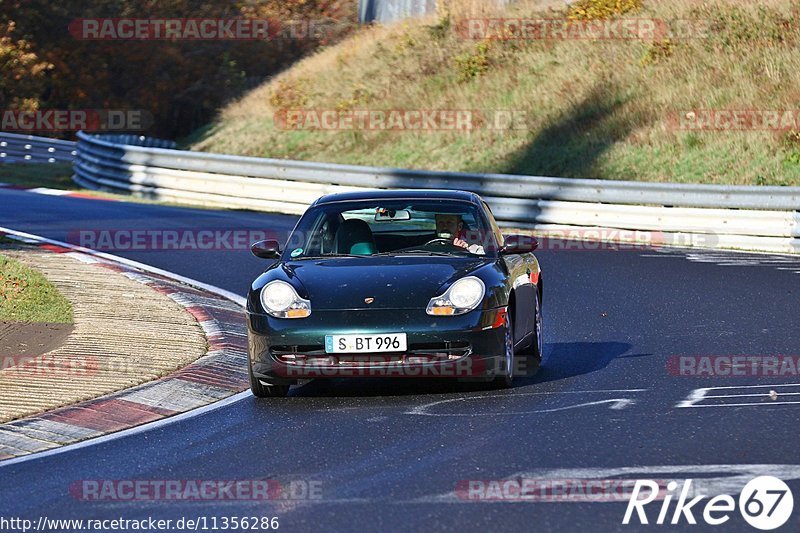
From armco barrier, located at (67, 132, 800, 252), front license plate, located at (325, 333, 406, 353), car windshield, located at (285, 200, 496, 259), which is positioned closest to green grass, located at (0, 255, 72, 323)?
car windshield, located at (285, 200, 496, 259)

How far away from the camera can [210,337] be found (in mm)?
11961

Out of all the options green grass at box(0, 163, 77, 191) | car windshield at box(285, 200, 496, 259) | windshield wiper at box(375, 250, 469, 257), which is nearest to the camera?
windshield wiper at box(375, 250, 469, 257)

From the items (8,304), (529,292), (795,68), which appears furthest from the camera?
(795,68)

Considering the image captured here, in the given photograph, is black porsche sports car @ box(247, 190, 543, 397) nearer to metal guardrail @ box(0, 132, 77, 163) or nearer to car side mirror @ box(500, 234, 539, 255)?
car side mirror @ box(500, 234, 539, 255)

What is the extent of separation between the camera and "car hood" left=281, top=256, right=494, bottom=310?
937 centimetres

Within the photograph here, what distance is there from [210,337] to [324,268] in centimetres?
232

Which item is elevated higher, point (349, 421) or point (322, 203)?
point (322, 203)

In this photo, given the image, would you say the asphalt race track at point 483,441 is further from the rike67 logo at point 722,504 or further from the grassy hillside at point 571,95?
the grassy hillside at point 571,95

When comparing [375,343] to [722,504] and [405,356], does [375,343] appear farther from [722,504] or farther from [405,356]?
[722,504]

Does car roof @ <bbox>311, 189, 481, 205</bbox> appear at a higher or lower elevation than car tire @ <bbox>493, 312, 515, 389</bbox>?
higher

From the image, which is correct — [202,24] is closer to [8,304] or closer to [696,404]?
[8,304]

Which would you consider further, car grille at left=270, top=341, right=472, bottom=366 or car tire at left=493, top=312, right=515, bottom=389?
car tire at left=493, top=312, right=515, bottom=389

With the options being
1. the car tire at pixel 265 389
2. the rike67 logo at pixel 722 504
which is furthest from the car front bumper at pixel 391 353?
the rike67 logo at pixel 722 504

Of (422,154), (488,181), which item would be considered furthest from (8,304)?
(422,154)
